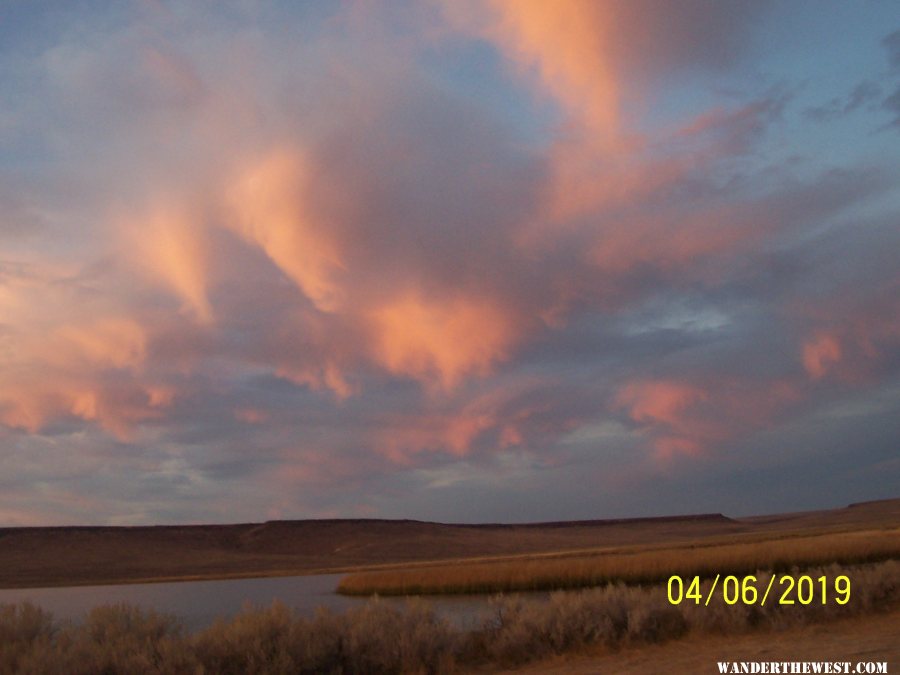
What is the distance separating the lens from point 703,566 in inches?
977

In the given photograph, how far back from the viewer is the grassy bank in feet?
33.1

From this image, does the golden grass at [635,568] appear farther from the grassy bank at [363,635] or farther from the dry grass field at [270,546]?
the dry grass field at [270,546]

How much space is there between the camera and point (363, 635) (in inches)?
428

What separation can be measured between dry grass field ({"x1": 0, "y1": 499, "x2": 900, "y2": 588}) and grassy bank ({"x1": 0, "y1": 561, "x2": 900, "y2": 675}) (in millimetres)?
46272

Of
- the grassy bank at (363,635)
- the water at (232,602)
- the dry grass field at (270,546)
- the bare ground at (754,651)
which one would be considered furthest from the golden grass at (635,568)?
the dry grass field at (270,546)

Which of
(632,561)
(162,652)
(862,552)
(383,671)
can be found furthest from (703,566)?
(162,652)

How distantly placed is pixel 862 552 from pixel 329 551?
76.9m

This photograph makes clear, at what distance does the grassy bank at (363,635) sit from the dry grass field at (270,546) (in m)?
46.3

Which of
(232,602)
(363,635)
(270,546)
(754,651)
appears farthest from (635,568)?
(270,546)

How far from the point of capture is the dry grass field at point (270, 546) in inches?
2547

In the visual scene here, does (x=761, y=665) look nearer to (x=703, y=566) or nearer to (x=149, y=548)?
(x=703, y=566)
